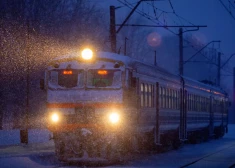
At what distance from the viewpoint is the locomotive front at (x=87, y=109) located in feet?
53.7

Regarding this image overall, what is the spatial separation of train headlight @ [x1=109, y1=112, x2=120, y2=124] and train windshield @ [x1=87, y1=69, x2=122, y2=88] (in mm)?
829

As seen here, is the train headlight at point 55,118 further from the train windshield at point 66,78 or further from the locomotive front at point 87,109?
the train windshield at point 66,78

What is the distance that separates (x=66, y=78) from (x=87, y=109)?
1281mm

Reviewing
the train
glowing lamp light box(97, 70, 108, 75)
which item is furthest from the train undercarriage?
glowing lamp light box(97, 70, 108, 75)

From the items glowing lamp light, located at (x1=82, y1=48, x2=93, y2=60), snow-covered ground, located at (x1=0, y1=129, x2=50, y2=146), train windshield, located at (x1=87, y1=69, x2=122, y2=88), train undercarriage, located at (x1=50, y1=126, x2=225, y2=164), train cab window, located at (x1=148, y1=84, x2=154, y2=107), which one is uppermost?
glowing lamp light, located at (x1=82, y1=48, x2=93, y2=60)

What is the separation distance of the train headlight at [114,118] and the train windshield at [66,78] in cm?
140

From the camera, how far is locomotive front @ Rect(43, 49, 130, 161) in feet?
53.7

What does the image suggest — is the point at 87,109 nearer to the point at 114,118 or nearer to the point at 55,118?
the point at 114,118

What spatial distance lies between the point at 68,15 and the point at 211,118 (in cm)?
1520

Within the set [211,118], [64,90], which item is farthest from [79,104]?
[211,118]

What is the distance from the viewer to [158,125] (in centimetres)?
2125

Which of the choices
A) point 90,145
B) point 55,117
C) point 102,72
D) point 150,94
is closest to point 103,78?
point 102,72

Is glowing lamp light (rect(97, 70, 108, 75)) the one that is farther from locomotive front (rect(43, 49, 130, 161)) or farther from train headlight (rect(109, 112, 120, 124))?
train headlight (rect(109, 112, 120, 124))

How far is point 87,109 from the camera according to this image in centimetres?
1662
